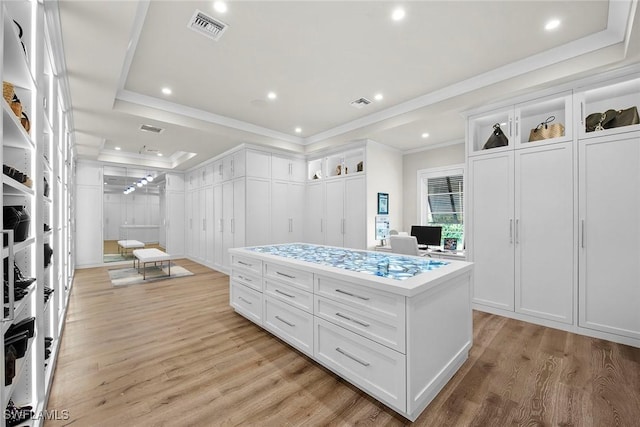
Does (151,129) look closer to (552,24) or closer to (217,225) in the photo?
(217,225)

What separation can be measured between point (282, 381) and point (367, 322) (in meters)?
0.87

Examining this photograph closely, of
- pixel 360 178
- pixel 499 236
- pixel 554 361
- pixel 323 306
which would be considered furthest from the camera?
pixel 360 178

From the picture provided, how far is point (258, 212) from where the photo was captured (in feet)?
18.8

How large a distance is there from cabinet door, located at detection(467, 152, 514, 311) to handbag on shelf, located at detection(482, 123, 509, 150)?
151 millimetres

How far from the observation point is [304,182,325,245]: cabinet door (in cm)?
608

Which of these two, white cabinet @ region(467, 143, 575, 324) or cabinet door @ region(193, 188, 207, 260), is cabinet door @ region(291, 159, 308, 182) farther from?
white cabinet @ region(467, 143, 575, 324)

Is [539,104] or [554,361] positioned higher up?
[539,104]

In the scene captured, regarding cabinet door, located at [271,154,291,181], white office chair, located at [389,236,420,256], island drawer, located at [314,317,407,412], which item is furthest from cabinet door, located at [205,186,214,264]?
island drawer, located at [314,317,407,412]

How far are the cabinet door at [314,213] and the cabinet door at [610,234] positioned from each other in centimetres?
415

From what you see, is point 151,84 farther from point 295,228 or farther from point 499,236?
point 499,236

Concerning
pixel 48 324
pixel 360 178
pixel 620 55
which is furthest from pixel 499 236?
pixel 48 324

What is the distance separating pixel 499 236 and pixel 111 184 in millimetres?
9070

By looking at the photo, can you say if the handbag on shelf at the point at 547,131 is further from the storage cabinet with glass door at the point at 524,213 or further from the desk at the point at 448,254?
the desk at the point at 448,254

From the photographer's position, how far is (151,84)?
3586mm
